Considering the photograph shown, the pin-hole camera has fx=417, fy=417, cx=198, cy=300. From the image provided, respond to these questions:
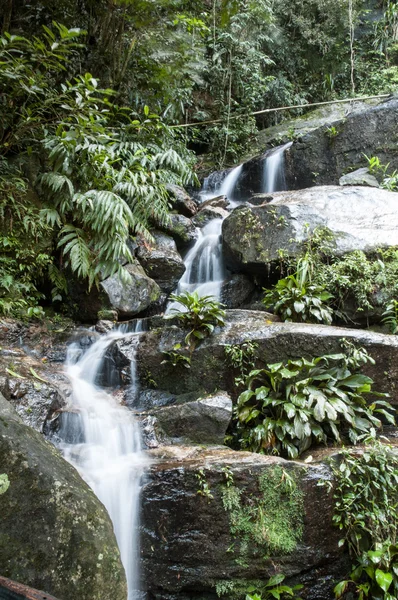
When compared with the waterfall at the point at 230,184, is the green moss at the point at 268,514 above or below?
below

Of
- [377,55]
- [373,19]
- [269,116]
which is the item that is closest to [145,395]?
[269,116]

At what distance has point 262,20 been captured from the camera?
1287 centimetres

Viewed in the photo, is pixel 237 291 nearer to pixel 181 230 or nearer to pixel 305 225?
pixel 305 225

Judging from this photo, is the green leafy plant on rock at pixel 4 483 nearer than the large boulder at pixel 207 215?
Yes

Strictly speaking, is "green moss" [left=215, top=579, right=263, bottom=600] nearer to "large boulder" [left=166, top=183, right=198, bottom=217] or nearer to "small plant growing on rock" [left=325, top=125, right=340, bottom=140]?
"large boulder" [left=166, top=183, right=198, bottom=217]

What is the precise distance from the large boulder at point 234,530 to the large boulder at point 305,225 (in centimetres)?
386

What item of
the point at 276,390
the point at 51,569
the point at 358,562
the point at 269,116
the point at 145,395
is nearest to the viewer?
the point at 51,569

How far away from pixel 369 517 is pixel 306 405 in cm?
110

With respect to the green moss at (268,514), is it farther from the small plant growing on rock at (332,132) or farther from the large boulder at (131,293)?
the small plant growing on rock at (332,132)

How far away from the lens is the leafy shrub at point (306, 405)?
4133 millimetres

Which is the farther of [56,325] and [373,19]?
[373,19]

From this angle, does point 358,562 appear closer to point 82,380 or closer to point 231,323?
point 231,323

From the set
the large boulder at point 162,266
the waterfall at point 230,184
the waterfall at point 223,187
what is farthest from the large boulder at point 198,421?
the waterfall at point 230,184

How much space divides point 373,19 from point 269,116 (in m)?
6.02
